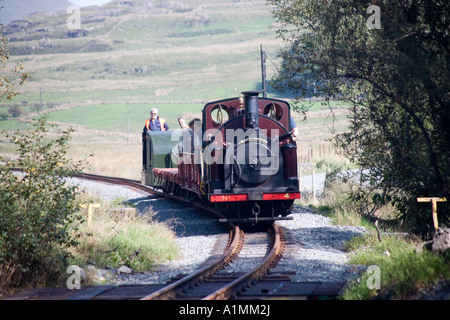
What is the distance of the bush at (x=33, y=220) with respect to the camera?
8656 millimetres

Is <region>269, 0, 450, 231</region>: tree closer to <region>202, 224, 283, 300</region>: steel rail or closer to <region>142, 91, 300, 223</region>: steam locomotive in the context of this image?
<region>142, 91, 300, 223</region>: steam locomotive

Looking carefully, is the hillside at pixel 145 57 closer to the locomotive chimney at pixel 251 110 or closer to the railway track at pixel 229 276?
the locomotive chimney at pixel 251 110

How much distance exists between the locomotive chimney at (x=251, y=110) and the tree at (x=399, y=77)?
2.87 feet

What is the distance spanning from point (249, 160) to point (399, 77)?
176 inches

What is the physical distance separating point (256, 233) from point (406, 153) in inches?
175

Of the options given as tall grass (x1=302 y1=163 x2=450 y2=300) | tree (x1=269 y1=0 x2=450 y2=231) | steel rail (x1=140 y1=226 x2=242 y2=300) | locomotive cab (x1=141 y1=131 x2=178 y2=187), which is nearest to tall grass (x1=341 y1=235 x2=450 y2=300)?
tall grass (x1=302 y1=163 x2=450 y2=300)

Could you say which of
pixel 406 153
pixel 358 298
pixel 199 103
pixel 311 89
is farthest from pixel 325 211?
pixel 199 103

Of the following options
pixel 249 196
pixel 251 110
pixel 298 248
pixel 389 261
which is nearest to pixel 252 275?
pixel 389 261

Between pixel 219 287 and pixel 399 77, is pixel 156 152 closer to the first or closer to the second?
pixel 399 77

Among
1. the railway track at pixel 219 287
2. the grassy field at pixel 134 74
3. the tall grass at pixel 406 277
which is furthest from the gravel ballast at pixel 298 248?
the grassy field at pixel 134 74

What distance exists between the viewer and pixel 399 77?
927cm

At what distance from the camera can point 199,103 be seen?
295 ft
